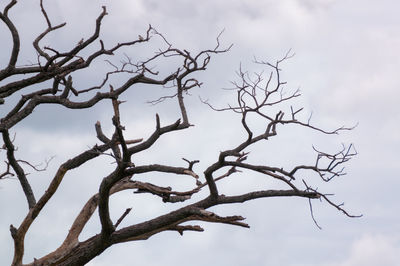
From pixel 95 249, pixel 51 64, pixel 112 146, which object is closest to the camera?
pixel 112 146

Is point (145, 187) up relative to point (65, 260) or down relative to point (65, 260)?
up

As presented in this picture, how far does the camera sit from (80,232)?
12.6 m

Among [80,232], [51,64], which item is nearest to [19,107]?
[51,64]

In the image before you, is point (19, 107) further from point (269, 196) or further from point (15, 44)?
point (269, 196)

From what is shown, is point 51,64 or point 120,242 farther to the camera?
point 51,64

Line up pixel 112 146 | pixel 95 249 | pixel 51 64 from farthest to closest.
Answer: pixel 51 64 < pixel 95 249 < pixel 112 146

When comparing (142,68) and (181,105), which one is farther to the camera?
(142,68)

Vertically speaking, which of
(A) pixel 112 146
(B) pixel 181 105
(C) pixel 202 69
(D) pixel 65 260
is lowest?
(D) pixel 65 260

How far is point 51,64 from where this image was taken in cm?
1383

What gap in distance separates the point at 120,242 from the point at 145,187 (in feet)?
3.60

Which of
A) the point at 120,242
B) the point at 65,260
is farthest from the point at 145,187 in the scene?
the point at 65,260

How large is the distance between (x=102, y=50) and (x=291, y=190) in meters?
5.39

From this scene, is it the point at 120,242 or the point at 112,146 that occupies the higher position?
the point at 112,146

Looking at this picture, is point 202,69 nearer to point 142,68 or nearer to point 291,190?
point 142,68
